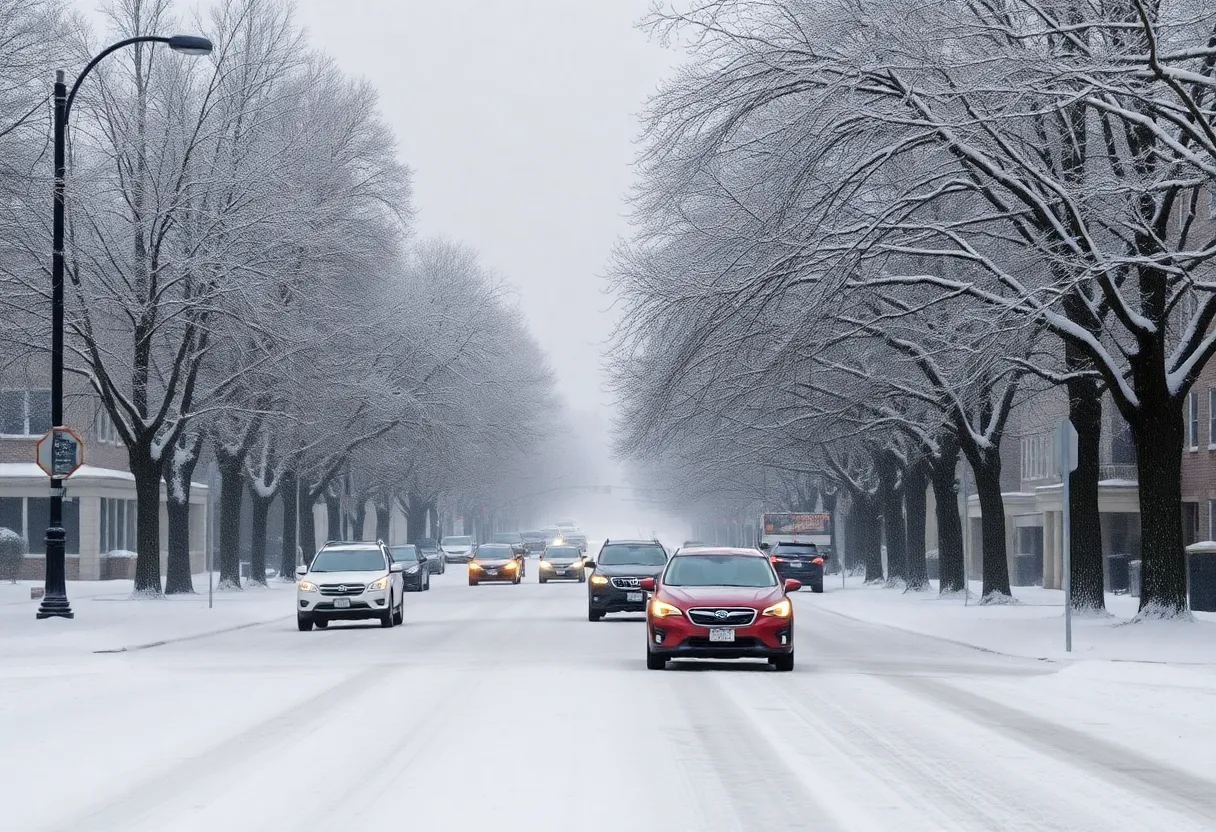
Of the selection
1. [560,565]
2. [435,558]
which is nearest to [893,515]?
[560,565]

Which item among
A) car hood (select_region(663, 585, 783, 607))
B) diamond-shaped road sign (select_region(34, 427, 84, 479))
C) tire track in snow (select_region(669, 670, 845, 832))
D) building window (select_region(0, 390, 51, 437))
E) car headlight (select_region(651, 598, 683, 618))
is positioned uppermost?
building window (select_region(0, 390, 51, 437))

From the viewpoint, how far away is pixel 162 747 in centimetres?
1366

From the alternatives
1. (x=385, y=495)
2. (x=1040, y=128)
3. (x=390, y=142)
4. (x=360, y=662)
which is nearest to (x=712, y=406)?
(x=1040, y=128)

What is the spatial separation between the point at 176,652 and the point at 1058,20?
15.6m

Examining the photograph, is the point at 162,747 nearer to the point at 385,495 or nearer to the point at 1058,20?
the point at 1058,20

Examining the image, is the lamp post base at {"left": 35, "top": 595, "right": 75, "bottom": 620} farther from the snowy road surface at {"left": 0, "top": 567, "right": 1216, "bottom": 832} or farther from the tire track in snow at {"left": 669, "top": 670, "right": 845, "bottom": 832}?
the tire track in snow at {"left": 669, "top": 670, "right": 845, "bottom": 832}

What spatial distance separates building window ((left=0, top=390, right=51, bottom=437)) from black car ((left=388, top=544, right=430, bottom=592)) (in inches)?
560

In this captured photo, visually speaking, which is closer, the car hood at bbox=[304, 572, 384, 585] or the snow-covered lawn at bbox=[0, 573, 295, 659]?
the snow-covered lawn at bbox=[0, 573, 295, 659]

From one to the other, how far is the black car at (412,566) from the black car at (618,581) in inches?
821

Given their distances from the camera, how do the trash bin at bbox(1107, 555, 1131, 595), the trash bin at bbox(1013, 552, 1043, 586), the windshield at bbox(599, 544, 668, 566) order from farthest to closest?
the trash bin at bbox(1013, 552, 1043, 586) → the trash bin at bbox(1107, 555, 1131, 595) → the windshield at bbox(599, 544, 668, 566)

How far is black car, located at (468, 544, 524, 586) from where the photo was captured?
6366 centimetres

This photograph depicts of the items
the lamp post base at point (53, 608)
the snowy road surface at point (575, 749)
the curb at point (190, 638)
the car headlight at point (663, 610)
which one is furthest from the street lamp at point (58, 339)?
the car headlight at point (663, 610)

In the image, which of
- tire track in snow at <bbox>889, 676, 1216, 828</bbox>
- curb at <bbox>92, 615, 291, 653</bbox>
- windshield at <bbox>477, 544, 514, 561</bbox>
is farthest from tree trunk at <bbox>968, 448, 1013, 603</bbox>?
tire track in snow at <bbox>889, 676, 1216, 828</bbox>

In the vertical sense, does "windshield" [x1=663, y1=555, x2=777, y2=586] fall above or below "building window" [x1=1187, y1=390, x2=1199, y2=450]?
below
